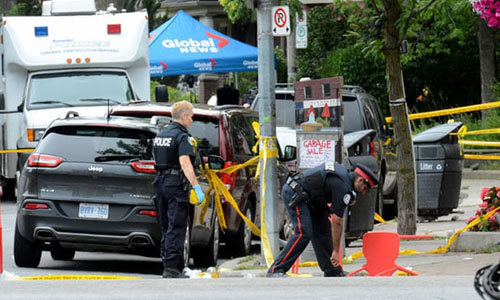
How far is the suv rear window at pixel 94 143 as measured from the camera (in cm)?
1274

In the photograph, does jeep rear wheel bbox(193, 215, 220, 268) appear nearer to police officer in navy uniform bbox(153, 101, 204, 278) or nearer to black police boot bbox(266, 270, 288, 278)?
police officer in navy uniform bbox(153, 101, 204, 278)

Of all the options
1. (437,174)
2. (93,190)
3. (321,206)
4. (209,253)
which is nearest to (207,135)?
(209,253)

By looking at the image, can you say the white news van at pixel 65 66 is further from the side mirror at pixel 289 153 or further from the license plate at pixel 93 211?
the license plate at pixel 93 211

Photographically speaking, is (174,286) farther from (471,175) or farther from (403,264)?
(471,175)

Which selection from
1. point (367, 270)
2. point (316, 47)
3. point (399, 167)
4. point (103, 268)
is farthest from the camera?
point (316, 47)

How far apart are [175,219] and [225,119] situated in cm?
283

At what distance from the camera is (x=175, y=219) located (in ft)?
38.0

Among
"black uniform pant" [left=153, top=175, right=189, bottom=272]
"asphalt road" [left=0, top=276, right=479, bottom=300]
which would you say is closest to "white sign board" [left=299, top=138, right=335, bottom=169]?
"black uniform pant" [left=153, top=175, right=189, bottom=272]

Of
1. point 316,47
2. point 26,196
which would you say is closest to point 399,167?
point 26,196

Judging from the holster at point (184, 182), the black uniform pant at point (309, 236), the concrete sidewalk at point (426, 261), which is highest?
the holster at point (184, 182)

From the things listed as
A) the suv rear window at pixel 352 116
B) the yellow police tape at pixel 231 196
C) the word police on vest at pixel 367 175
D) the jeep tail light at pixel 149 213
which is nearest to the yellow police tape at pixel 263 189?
→ the yellow police tape at pixel 231 196

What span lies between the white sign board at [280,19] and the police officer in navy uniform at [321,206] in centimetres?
219

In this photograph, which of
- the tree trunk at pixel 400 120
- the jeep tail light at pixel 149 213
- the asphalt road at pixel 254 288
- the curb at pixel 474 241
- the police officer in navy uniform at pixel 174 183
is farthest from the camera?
the tree trunk at pixel 400 120

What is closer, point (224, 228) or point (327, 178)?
point (327, 178)
